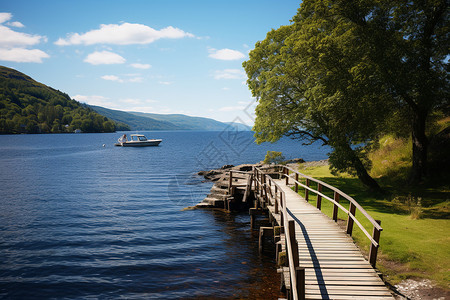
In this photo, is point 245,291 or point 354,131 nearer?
point 245,291

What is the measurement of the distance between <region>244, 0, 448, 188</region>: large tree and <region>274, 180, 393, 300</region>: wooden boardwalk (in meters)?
8.23

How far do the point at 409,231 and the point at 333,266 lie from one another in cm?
662

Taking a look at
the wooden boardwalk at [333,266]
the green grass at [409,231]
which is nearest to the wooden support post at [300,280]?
the wooden boardwalk at [333,266]

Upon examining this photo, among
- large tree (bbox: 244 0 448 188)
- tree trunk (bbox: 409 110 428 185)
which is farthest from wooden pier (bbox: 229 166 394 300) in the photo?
tree trunk (bbox: 409 110 428 185)

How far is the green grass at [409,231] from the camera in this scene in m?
9.27

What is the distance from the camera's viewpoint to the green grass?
365 inches

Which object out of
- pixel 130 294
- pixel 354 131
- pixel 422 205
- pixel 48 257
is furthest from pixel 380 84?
pixel 48 257

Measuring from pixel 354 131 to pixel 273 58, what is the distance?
8.58 metres

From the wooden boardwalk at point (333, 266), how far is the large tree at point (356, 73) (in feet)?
27.0

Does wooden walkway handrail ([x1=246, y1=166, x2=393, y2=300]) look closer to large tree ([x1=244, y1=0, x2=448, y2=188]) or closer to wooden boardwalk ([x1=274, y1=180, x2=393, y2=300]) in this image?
wooden boardwalk ([x1=274, y1=180, x2=393, y2=300])

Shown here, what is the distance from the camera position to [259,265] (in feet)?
43.6

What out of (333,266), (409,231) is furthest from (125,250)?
(409,231)

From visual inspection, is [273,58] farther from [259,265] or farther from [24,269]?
[24,269]

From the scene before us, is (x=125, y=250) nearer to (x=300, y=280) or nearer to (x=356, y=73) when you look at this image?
(x=300, y=280)
